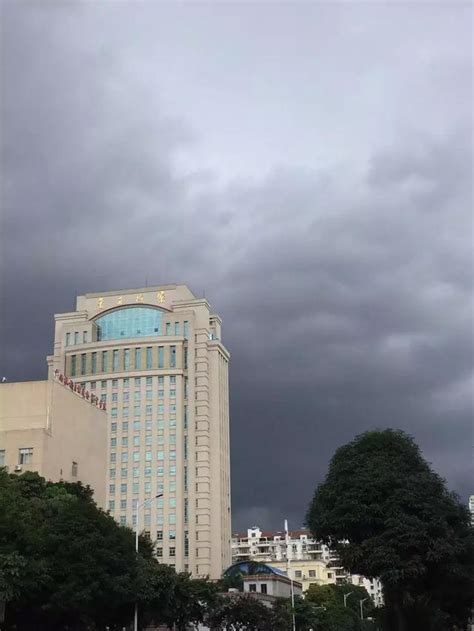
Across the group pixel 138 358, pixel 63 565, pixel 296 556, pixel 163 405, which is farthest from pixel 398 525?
pixel 296 556

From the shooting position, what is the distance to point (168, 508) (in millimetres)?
105625

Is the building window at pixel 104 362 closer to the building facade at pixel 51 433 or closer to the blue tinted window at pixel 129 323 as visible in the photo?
the blue tinted window at pixel 129 323

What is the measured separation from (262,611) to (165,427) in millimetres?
40267

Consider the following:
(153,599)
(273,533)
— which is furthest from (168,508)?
(273,533)

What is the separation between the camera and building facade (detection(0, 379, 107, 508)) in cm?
6681

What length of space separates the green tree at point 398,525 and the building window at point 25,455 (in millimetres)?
33152

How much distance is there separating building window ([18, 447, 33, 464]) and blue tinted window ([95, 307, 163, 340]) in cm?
4799

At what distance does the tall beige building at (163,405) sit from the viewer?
105062 millimetres

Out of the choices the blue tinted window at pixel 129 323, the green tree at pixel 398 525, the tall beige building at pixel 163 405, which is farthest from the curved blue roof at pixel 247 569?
the green tree at pixel 398 525

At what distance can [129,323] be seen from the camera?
11519 cm

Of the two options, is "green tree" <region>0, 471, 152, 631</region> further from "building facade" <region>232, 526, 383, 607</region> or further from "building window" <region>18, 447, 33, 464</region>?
"building facade" <region>232, 526, 383, 607</region>

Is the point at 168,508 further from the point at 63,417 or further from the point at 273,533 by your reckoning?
the point at 273,533

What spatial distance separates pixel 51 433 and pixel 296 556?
108074mm

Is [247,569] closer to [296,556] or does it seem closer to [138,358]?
[138,358]
